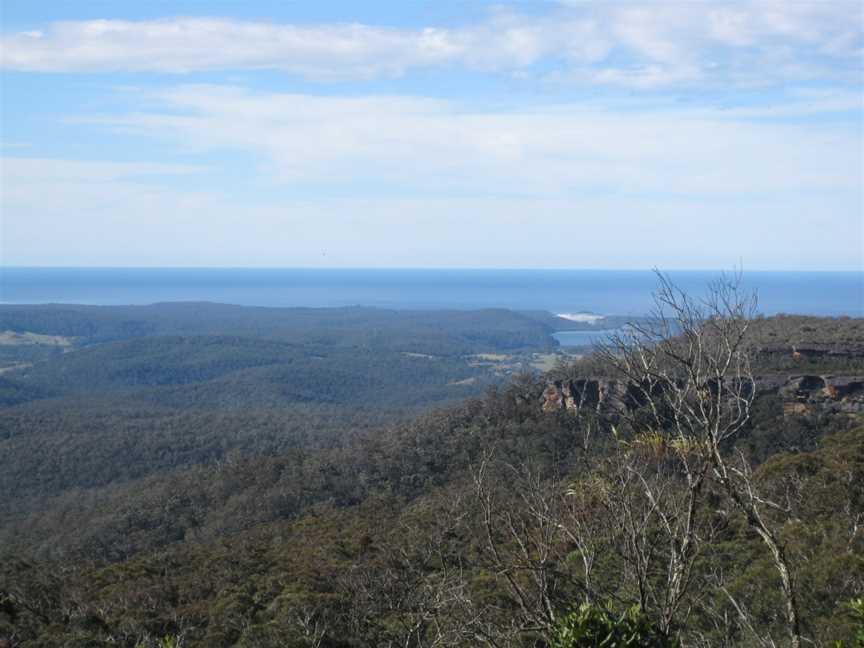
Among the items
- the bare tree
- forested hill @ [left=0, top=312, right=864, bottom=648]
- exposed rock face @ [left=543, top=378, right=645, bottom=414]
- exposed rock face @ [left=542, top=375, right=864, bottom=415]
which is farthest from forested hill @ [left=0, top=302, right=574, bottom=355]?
the bare tree

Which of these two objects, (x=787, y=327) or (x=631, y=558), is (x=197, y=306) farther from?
(x=631, y=558)

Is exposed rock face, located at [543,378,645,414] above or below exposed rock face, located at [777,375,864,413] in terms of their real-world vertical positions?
below

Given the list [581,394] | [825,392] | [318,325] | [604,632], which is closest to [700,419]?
[604,632]

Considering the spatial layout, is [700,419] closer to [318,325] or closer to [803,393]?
[803,393]

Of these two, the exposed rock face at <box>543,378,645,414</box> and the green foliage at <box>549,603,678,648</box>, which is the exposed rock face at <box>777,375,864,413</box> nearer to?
the exposed rock face at <box>543,378,645,414</box>

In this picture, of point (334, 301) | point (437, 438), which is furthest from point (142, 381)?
point (334, 301)

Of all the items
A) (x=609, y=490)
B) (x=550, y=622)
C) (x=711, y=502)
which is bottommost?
(x=711, y=502)
